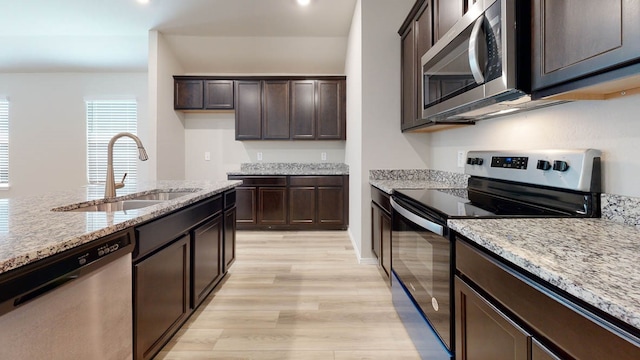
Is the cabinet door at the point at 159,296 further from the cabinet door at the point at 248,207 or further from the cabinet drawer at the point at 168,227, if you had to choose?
the cabinet door at the point at 248,207

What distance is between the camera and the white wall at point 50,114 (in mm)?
4988

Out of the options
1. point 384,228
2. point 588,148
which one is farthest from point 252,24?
point 588,148

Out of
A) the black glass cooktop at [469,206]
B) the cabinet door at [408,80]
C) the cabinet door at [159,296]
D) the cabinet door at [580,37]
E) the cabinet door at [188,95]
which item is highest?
the cabinet door at [188,95]

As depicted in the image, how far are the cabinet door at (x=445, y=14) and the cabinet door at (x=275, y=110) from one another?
291cm

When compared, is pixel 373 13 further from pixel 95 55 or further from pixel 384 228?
pixel 95 55

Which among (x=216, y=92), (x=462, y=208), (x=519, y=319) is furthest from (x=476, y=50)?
(x=216, y=92)

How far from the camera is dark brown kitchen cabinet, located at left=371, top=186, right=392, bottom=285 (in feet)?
7.55

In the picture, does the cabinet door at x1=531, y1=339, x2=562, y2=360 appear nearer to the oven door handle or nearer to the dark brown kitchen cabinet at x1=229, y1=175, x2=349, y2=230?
the oven door handle

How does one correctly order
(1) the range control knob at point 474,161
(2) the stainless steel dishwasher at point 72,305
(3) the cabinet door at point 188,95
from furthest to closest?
1. (3) the cabinet door at point 188,95
2. (1) the range control knob at point 474,161
3. (2) the stainless steel dishwasher at point 72,305

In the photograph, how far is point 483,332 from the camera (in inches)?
39.1

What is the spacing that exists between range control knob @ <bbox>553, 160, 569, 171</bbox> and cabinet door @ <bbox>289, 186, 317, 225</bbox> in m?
3.25

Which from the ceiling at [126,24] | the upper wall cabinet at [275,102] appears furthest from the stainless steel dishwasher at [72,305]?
the upper wall cabinet at [275,102]

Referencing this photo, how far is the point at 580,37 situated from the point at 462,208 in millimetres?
758

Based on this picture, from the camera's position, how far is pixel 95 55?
4570 millimetres
